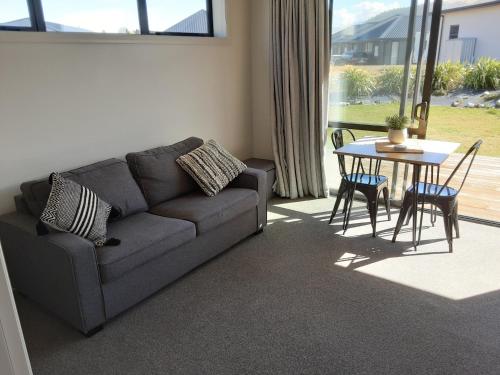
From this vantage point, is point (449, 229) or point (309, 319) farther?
point (449, 229)

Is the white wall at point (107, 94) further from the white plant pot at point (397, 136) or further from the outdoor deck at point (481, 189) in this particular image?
the outdoor deck at point (481, 189)

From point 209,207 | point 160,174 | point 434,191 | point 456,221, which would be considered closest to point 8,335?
point 209,207

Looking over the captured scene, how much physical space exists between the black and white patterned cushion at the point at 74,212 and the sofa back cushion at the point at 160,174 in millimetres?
582

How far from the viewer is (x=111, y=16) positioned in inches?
121

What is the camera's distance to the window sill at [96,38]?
2.49 meters

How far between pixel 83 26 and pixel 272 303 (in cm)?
240

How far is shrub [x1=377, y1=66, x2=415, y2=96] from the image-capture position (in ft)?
12.2

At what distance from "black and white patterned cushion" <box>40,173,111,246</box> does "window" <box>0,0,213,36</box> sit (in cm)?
109

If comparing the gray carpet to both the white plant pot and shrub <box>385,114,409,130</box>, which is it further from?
shrub <box>385,114,409,130</box>

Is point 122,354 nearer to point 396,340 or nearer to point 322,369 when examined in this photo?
point 322,369

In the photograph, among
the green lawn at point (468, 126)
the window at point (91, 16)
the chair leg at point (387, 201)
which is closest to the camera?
the window at point (91, 16)

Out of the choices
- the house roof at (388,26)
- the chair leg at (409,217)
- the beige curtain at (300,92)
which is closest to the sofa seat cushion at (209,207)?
the beige curtain at (300,92)

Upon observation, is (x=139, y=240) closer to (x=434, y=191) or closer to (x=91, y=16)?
(x=91, y=16)

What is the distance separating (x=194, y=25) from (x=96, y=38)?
1194mm
